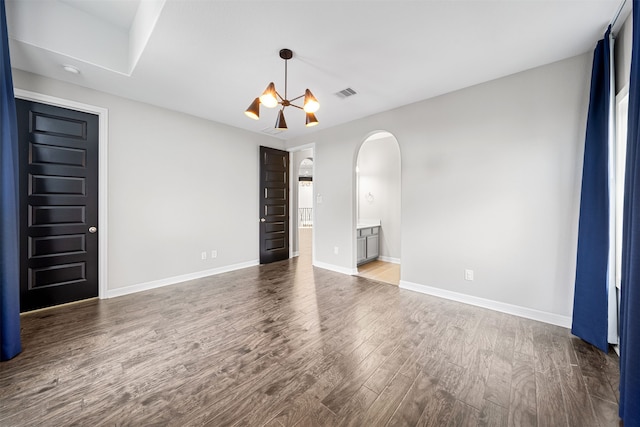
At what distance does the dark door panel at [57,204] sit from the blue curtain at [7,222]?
108 centimetres

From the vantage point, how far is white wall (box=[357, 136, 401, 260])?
217 inches

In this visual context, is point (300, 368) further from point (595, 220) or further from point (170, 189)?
point (170, 189)

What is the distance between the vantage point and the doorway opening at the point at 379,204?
5.24 metres

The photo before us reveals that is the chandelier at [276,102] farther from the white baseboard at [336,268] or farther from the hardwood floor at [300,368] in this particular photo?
the white baseboard at [336,268]

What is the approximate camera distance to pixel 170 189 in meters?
3.98

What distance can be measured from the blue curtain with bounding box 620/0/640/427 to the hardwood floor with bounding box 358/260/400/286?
2.66m

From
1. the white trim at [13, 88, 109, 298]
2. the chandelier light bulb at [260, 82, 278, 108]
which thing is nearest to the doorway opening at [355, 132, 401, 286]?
the chandelier light bulb at [260, 82, 278, 108]

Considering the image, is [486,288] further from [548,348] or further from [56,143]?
[56,143]

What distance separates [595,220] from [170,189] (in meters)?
5.28

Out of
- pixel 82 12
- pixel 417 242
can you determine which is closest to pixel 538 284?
pixel 417 242

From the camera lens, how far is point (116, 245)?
346cm

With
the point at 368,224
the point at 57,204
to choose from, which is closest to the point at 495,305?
the point at 368,224

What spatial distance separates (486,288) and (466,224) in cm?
83

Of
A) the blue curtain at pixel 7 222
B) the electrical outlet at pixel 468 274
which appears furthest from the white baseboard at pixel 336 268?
the blue curtain at pixel 7 222
